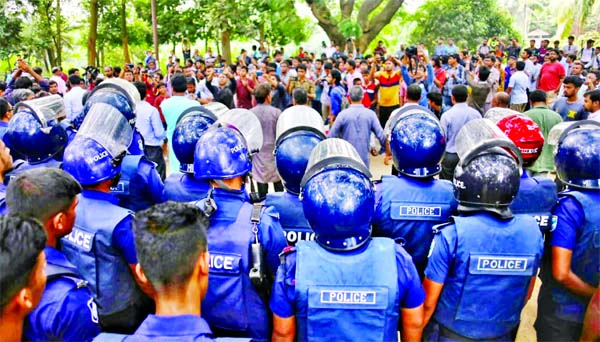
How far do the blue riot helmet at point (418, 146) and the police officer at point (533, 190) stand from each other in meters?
0.55

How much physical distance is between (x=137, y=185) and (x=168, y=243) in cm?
199

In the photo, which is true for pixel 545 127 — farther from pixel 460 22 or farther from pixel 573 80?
pixel 460 22

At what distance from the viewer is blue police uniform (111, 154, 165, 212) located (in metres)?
3.52

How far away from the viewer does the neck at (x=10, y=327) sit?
1646 millimetres

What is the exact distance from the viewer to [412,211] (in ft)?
9.57

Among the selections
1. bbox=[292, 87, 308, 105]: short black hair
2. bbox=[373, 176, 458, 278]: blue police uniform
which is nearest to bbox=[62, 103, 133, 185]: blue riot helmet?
bbox=[373, 176, 458, 278]: blue police uniform

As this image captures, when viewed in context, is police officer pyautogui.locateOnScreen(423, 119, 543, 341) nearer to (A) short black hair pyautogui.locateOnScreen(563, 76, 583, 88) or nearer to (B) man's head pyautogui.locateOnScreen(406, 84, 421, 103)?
(B) man's head pyautogui.locateOnScreen(406, 84, 421, 103)

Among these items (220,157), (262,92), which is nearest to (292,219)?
(220,157)

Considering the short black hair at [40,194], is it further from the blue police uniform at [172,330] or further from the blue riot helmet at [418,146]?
the blue riot helmet at [418,146]

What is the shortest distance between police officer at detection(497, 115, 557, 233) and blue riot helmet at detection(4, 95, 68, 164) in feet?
11.1

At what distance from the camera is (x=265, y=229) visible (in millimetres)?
2477

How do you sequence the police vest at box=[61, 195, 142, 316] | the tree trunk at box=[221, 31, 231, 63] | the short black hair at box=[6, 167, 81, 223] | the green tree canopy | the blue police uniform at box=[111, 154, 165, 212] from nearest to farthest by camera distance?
the short black hair at box=[6, 167, 81, 223] → the police vest at box=[61, 195, 142, 316] → the blue police uniform at box=[111, 154, 165, 212] → the tree trunk at box=[221, 31, 231, 63] → the green tree canopy

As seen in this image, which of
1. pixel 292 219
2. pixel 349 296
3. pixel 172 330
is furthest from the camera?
pixel 292 219

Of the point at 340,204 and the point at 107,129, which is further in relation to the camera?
the point at 107,129
